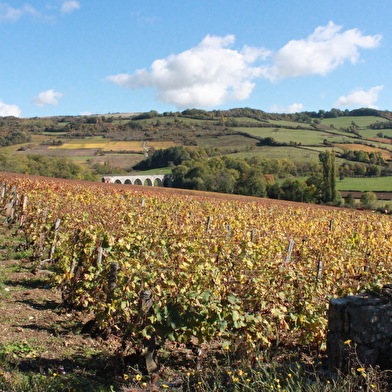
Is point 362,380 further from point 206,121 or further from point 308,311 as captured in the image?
point 206,121

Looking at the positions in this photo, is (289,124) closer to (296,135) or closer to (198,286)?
(296,135)

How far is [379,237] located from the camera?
461 inches

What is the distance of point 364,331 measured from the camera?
412cm

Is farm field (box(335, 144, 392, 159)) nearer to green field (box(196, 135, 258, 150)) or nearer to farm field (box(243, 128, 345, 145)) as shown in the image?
farm field (box(243, 128, 345, 145))

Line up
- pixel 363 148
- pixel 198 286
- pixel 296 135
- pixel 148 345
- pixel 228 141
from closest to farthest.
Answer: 1. pixel 148 345
2. pixel 198 286
3. pixel 363 148
4. pixel 296 135
5. pixel 228 141

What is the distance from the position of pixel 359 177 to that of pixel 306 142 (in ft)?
112

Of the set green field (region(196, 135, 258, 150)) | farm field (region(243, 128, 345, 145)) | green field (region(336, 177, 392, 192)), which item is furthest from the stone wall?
green field (region(196, 135, 258, 150))

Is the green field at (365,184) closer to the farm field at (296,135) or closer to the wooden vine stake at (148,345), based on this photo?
the farm field at (296,135)

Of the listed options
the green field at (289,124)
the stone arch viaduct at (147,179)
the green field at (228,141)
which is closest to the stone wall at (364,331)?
the stone arch viaduct at (147,179)

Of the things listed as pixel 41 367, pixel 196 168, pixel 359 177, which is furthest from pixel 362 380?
pixel 359 177

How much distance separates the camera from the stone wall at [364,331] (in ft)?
13.5

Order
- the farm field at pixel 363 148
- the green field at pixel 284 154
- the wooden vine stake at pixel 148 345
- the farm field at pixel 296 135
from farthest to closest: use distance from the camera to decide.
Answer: the farm field at pixel 296 135 → the green field at pixel 284 154 → the farm field at pixel 363 148 → the wooden vine stake at pixel 148 345

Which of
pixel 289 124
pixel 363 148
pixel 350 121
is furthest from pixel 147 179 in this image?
pixel 350 121

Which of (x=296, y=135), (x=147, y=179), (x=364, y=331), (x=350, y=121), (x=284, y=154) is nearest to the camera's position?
(x=364, y=331)
